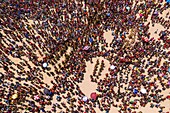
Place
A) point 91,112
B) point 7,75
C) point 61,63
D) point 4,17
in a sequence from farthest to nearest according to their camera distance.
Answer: point 4,17, point 61,63, point 7,75, point 91,112

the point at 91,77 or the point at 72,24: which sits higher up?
the point at 72,24

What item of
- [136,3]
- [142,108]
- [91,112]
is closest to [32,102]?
[91,112]

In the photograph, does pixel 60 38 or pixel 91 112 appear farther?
pixel 60 38

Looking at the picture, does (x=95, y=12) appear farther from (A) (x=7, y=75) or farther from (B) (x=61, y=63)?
(A) (x=7, y=75)

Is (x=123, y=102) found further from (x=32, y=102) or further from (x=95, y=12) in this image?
(x=95, y=12)

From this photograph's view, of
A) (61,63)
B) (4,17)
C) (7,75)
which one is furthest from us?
(4,17)

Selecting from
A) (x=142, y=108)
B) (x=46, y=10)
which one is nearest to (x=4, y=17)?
(x=46, y=10)

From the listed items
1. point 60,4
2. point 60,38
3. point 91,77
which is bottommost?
point 91,77
